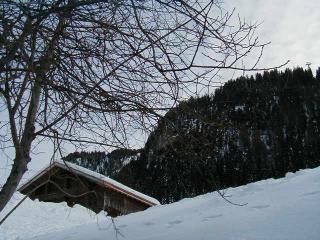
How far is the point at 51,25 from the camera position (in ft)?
12.2

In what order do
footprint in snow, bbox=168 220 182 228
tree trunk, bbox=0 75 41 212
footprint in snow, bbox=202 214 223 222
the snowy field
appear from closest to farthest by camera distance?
the snowy field
tree trunk, bbox=0 75 41 212
footprint in snow, bbox=202 214 223 222
footprint in snow, bbox=168 220 182 228

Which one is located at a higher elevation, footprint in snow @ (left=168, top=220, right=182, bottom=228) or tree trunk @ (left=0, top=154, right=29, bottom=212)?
tree trunk @ (left=0, top=154, right=29, bottom=212)

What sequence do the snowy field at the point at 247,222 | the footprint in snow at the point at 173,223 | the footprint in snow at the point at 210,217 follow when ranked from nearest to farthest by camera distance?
the snowy field at the point at 247,222 < the footprint in snow at the point at 210,217 < the footprint in snow at the point at 173,223

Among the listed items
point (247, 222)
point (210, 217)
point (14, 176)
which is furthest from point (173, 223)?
point (14, 176)

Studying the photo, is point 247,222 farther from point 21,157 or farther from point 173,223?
point 21,157

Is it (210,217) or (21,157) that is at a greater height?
(21,157)

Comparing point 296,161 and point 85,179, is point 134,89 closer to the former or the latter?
point 85,179

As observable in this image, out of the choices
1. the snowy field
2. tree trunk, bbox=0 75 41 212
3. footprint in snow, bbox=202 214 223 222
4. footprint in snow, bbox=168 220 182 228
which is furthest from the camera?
footprint in snow, bbox=168 220 182 228

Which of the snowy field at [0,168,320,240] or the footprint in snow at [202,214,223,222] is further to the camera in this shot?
the footprint in snow at [202,214,223,222]

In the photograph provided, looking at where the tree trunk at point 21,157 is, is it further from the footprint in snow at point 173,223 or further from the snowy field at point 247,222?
the footprint in snow at point 173,223

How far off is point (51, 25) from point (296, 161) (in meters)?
27.8

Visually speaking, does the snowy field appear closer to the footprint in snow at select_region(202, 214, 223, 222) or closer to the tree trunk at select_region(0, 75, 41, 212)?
the footprint in snow at select_region(202, 214, 223, 222)

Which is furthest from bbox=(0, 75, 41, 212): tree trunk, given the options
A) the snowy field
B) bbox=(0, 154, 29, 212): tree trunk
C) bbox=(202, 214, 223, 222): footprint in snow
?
bbox=(202, 214, 223, 222): footprint in snow

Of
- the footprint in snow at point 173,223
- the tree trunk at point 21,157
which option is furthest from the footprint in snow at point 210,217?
the tree trunk at point 21,157
